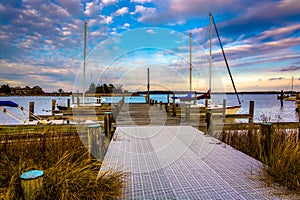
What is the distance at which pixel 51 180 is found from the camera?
8.15ft

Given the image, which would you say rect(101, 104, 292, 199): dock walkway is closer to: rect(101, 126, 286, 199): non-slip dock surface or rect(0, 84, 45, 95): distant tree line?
rect(101, 126, 286, 199): non-slip dock surface

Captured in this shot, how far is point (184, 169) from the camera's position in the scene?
3.87m

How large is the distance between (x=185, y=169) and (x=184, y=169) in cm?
2

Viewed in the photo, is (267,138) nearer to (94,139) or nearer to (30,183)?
(94,139)

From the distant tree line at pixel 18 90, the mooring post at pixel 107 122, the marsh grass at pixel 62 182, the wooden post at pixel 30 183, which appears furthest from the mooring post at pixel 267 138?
the distant tree line at pixel 18 90

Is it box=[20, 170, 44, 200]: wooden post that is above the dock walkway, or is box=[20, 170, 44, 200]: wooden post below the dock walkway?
above

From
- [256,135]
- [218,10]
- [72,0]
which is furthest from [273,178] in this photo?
[218,10]

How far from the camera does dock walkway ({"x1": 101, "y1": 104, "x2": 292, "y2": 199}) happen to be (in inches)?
115

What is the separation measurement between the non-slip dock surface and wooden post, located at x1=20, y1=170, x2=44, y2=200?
119 cm

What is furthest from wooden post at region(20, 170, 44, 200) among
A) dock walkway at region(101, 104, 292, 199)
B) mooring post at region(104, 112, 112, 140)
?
mooring post at region(104, 112, 112, 140)

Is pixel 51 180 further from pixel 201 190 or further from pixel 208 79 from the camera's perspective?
pixel 208 79

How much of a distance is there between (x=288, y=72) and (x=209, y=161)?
20.0m

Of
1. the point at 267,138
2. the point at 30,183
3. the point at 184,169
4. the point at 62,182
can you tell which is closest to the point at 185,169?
the point at 184,169

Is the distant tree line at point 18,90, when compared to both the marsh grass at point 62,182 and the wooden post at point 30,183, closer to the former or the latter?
the marsh grass at point 62,182
